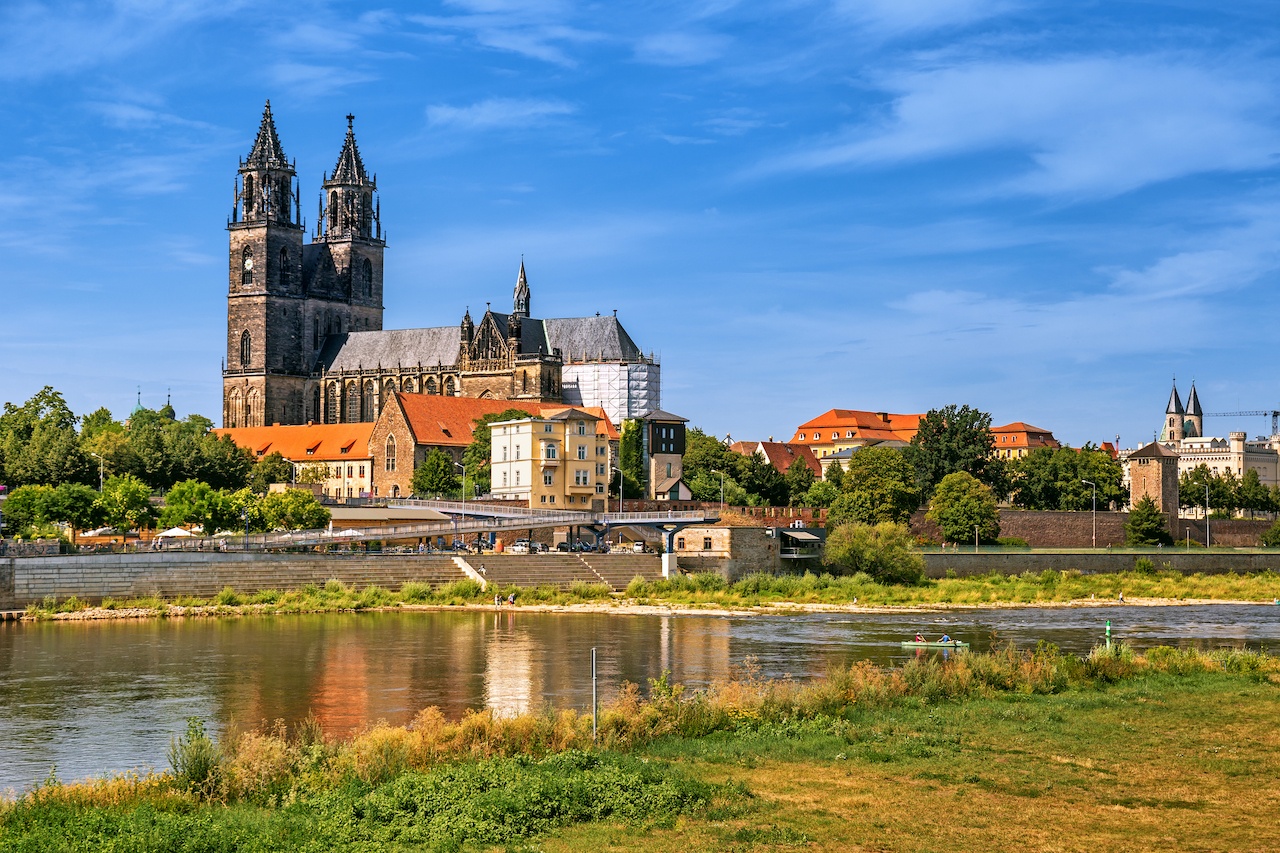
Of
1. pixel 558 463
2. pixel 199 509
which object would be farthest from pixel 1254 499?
pixel 199 509

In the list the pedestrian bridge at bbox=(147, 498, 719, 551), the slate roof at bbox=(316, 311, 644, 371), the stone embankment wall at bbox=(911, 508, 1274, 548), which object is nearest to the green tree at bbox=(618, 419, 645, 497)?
the slate roof at bbox=(316, 311, 644, 371)

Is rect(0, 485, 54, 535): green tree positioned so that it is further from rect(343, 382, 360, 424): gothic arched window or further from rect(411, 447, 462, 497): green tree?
rect(343, 382, 360, 424): gothic arched window

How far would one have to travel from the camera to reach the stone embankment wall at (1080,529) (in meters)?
102

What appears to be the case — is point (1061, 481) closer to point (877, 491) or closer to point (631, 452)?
point (877, 491)

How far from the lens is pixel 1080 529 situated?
104m

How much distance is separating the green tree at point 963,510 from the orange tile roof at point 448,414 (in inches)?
1097

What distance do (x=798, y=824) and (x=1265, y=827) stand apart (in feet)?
17.8

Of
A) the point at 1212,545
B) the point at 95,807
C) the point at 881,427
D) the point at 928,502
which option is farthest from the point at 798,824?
the point at 881,427

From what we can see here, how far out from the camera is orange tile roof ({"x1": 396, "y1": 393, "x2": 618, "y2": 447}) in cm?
11600

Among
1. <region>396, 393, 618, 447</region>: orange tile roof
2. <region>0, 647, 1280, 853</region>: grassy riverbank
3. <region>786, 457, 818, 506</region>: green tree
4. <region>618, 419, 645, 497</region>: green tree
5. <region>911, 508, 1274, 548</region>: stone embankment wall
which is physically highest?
<region>396, 393, 618, 447</region>: orange tile roof

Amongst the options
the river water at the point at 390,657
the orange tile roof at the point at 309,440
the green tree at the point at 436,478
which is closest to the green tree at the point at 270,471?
the orange tile roof at the point at 309,440

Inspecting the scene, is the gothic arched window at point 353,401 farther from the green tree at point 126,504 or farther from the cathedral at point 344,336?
the green tree at point 126,504

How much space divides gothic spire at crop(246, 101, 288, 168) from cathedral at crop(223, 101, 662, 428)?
134 mm

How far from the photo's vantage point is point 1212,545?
107m
